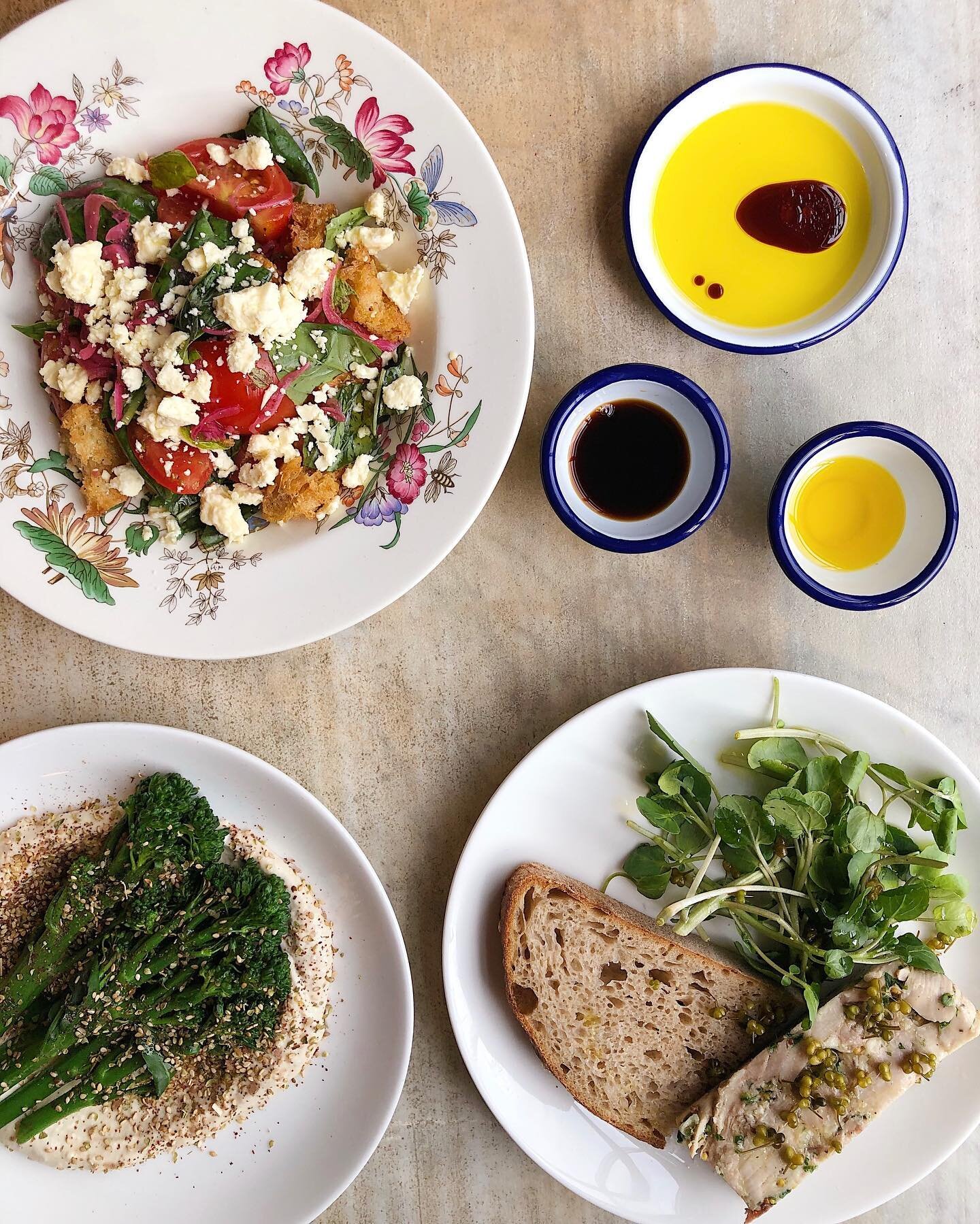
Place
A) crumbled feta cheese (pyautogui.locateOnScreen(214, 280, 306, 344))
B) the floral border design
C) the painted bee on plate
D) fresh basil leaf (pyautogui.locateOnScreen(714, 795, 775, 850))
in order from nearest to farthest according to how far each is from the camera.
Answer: crumbled feta cheese (pyautogui.locateOnScreen(214, 280, 306, 344)) < the floral border design < the painted bee on plate < fresh basil leaf (pyautogui.locateOnScreen(714, 795, 775, 850))

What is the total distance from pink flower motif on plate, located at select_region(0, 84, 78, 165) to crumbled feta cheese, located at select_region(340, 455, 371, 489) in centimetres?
79

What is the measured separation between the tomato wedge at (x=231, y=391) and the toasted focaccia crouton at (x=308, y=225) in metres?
0.24

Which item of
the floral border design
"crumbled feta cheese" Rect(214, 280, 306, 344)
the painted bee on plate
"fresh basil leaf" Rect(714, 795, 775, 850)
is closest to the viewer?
"crumbled feta cheese" Rect(214, 280, 306, 344)

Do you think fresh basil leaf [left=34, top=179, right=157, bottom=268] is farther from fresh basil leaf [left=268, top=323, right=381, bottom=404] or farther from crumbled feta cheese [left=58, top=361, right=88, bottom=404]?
fresh basil leaf [left=268, top=323, right=381, bottom=404]

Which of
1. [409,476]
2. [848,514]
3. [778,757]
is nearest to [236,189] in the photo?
[409,476]

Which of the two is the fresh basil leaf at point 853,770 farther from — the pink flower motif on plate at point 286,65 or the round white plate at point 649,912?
the pink flower motif on plate at point 286,65

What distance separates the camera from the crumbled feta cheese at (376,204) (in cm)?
169

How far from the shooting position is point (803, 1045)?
6.06ft

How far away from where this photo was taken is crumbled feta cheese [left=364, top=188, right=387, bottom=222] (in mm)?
1688

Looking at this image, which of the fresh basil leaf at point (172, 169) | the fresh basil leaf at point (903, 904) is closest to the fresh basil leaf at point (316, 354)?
the fresh basil leaf at point (172, 169)

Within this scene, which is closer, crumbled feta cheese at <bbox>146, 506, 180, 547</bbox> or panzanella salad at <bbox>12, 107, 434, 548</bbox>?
panzanella salad at <bbox>12, 107, 434, 548</bbox>

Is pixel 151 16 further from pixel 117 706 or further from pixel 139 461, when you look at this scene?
pixel 117 706

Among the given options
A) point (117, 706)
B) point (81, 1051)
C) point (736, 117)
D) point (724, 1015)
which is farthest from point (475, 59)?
point (81, 1051)

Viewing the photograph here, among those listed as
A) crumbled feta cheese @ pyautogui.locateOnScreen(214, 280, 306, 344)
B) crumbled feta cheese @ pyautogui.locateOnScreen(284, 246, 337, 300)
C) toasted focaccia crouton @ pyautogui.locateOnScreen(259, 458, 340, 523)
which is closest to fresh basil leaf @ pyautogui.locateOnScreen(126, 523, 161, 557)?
toasted focaccia crouton @ pyautogui.locateOnScreen(259, 458, 340, 523)
